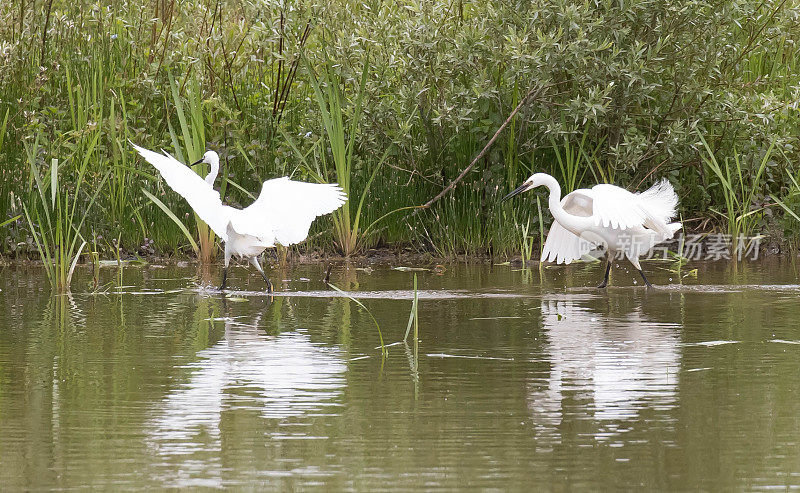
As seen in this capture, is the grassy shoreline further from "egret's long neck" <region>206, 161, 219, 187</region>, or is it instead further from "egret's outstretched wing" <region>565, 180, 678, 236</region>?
"egret's outstretched wing" <region>565, 180, 678, 236</region>

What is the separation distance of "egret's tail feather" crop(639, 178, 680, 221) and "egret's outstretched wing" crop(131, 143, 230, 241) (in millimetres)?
3397

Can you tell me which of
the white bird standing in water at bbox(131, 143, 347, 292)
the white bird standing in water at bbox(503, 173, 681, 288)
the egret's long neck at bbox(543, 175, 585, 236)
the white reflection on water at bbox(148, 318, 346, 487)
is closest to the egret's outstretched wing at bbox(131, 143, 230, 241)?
the white bird standing in water at bbox(131, 143, 347, 292)

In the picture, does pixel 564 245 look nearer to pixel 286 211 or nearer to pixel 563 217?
pixel 563 217

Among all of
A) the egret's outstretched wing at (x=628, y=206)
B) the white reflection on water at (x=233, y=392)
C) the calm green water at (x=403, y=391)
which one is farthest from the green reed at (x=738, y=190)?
the white reflection on water at (x=233, y=392)

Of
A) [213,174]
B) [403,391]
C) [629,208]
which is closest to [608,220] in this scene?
[629,208]

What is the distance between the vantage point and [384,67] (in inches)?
473

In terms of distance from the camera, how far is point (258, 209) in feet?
31.5

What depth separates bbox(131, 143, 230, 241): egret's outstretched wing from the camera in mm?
9219

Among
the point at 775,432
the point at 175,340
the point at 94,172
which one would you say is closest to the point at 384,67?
the point at 94,172

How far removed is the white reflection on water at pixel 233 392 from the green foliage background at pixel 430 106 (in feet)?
16.4

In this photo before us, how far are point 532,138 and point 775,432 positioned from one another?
7.94 m

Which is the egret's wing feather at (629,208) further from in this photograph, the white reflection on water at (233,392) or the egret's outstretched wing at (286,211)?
the white reflection on water at (233,392)

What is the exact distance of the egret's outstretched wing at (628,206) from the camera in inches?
379

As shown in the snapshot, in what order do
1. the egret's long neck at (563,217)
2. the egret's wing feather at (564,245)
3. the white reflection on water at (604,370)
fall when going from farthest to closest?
the egret's wing feather at (564,245), the egret's long neck at (563,217), the white reflection on water at (604,370)
